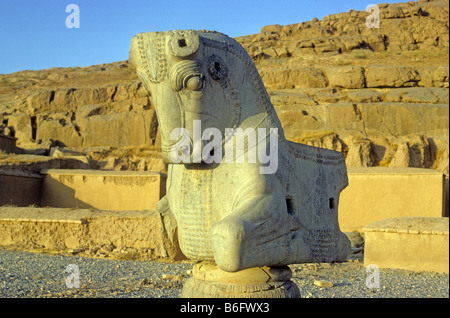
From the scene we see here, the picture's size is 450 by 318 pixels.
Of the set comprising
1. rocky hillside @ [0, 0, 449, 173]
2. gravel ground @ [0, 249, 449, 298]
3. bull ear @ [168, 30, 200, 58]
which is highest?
rocky hillside @ [0, 0, 449, 173]

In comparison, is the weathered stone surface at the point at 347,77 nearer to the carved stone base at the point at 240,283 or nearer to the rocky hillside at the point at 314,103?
the rocky hillside at the point at 314,103

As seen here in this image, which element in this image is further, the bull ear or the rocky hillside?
the rocky hillside

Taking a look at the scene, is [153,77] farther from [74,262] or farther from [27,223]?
[27,223]

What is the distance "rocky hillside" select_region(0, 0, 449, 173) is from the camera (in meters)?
21.3

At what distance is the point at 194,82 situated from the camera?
281 centimetres

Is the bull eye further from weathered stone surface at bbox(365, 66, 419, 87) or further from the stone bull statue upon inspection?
weathered stone surface at bbox(365, 66, 419, 87)

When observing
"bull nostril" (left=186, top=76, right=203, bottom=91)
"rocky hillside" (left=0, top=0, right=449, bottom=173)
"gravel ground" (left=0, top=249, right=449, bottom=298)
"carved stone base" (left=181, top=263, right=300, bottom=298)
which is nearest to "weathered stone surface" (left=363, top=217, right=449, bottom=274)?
"gravel ground" (left=0, top=249, right=449, bottom=298)

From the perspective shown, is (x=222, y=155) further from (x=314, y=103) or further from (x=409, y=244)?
(x=314, y=103)

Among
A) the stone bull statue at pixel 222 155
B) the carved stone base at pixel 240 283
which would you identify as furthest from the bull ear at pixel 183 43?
the carved stone base at pixel 240 283

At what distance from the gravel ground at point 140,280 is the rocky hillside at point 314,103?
23.1ft

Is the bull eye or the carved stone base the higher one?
the bull eye

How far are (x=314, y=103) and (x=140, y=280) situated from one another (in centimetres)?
1903

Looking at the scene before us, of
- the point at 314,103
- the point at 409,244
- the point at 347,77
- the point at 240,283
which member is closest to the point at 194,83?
the point at 240,283

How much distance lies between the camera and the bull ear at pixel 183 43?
2.80m
